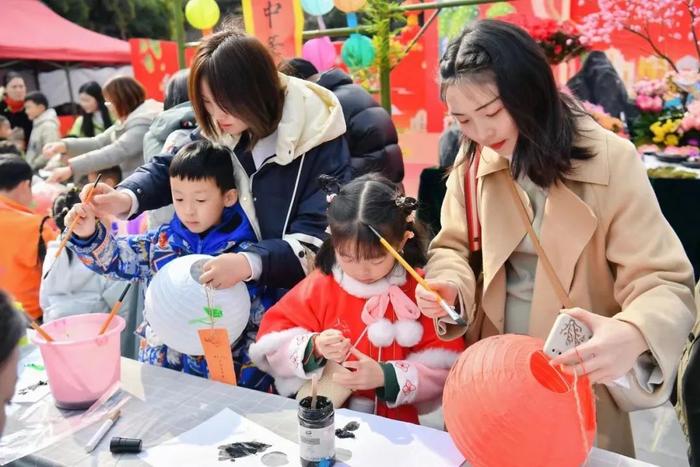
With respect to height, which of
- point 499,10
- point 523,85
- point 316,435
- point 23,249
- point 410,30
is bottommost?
point 23,249

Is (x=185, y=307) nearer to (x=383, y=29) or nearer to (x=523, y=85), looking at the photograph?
(x=523, y=85)

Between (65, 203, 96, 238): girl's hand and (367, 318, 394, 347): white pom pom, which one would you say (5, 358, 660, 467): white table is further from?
(65, 203, 96, 238): girl's hand

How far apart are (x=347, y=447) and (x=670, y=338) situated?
24.6 inches

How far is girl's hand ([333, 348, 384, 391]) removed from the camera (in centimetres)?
136

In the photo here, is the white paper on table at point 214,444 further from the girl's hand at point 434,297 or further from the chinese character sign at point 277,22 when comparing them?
the chinese character sign at point 277,22

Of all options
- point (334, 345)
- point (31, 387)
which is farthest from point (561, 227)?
point (31, 387)

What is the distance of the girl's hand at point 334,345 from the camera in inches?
52.2

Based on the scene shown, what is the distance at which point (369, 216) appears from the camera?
144cm

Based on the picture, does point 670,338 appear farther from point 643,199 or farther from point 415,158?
point 415,158

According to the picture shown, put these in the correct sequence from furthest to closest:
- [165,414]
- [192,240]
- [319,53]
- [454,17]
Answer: [454,17] → [319,53] → [192,240] → [165,414]

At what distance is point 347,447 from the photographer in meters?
1.17

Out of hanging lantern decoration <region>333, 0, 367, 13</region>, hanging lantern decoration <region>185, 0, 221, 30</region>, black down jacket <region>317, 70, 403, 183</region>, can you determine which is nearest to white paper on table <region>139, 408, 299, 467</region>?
black down jacket <region>317, 70, 403, 183</region>

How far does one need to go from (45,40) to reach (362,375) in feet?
33.7

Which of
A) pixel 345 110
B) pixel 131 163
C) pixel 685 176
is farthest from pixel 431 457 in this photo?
pixel 131 163
